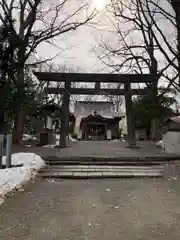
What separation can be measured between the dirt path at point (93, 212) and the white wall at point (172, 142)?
537cm

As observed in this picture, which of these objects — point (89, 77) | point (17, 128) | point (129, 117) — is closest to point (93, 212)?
point (129, 117)

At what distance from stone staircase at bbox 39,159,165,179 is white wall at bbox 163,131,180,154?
10.8ft

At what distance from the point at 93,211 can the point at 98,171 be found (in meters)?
2.68

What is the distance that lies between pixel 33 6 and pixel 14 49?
3728 mm

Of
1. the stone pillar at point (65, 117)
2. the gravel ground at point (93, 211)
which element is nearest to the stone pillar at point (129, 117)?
the stone pillar at point (65, 117)

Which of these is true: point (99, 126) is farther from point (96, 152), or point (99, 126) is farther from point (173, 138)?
point (96, 152)

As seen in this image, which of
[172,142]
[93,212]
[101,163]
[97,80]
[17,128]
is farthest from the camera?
[17,128]

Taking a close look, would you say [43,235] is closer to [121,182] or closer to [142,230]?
[142,230]

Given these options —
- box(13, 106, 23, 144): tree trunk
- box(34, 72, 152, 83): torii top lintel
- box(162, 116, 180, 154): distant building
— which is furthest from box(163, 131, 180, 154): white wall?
box(13, 106, 23, 144): tree trunk

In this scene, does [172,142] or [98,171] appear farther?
[172,142]

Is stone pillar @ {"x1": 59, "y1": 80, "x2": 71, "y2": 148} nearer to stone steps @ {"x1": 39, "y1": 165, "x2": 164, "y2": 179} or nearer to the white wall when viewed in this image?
the white wall

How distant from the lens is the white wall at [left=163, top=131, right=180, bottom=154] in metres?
10.7

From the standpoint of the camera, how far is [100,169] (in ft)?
22.2

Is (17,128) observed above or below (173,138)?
above
